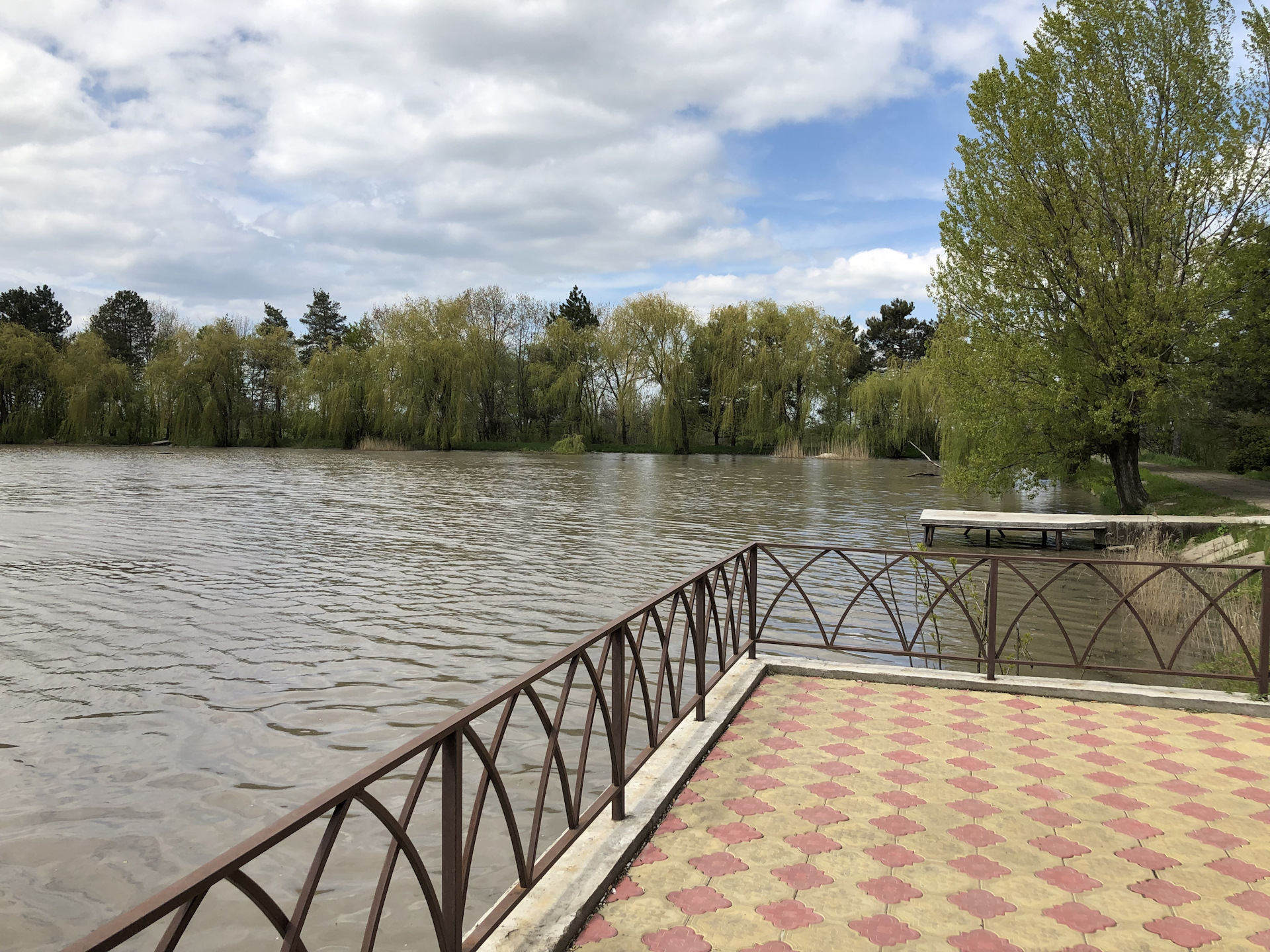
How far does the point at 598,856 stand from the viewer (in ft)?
→ 10.7

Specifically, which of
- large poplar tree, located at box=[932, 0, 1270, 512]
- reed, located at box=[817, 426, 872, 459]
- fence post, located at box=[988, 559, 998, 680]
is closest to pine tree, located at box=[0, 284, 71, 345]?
reed, located at box=[817, 426, 872, 459]

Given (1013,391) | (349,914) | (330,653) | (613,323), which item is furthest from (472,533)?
(613,323)

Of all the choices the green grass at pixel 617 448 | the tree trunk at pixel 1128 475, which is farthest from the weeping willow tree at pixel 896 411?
the tree trunk at pixel 1128 475

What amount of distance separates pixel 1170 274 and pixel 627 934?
17.5m

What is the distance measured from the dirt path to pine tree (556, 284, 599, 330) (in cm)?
4039

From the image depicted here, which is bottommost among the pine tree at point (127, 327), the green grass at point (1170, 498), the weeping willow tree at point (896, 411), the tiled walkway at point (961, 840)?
the tiled walkway at point (961, 840)

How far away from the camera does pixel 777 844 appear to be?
3.46 meters

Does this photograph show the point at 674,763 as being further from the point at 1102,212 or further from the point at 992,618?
the point at 1102,212

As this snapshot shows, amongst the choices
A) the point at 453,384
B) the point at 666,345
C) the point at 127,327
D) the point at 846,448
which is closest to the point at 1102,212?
the point at 846,448

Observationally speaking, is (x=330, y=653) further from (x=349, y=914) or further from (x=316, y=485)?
(x=316, y=485)

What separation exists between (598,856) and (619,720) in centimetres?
55

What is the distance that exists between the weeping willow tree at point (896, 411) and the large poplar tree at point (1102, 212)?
2119cm

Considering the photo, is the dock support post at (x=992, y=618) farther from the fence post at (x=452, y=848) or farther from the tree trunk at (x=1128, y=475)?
the tree trunk at (x=1128, y=475)

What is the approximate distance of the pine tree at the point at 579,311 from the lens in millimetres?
60344
